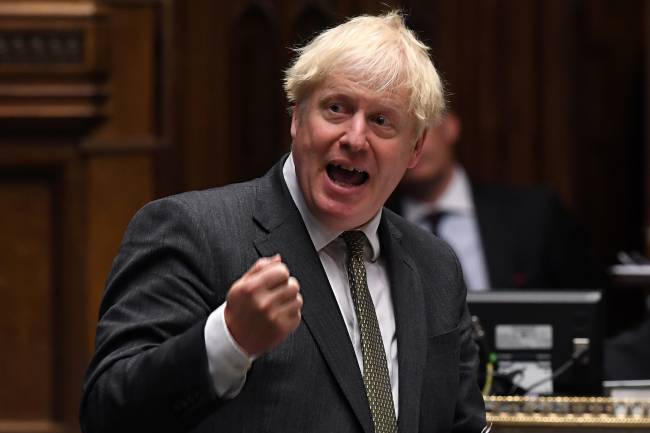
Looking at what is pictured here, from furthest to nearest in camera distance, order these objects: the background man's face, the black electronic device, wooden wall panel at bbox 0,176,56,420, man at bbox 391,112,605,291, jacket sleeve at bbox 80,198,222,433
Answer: the background man's face → man at bbox 391,112,605,291 → wooden wall panel at bbox 0,176,56,420 → the black electronic device → jacket sleeve at bbox 80,198,222,433

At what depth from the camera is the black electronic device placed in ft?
9.57

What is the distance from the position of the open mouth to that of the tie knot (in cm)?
11

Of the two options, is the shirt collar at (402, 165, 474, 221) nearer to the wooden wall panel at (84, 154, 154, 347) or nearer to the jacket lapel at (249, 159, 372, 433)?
the wooden wall panel at (84, 154, 154, 347)

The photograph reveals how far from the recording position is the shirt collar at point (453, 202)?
4969 mm

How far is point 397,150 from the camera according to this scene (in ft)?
7.79

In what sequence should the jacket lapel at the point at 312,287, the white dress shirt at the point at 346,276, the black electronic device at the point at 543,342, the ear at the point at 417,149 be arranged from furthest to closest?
the black electronic device at the point at 543,342 → the ear at the point at 417,149 → the white dress shirt at the point at 346,276 → the jacket lapel at the point at 312,287

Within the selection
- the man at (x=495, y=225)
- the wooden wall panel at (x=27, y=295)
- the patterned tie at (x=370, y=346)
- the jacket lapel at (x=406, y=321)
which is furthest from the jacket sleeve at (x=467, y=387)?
the wooden wall panel at (x=27, y=295)

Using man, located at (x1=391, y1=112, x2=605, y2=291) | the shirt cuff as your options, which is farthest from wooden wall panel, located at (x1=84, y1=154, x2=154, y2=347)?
the shirt cuff

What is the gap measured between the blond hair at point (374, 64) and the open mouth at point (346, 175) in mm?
136

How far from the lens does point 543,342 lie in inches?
116

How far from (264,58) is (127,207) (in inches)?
32.8

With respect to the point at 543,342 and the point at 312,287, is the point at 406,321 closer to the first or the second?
the point at 312,287

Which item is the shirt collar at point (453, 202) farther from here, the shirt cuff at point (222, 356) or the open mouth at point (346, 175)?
the shirt cuff at point (222, 356)

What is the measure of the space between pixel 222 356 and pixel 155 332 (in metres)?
0.18
